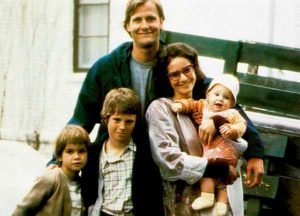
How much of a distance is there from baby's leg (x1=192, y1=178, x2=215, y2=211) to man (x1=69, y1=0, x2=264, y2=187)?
390 mm

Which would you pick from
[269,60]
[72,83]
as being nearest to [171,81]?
[269,60]

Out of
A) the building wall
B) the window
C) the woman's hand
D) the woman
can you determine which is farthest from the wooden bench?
the window

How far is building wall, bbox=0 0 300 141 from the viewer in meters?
7.95

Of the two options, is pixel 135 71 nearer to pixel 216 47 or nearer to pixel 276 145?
pixel 276 145

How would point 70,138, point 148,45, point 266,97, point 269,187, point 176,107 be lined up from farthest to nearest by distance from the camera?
point 266,97
point 269,187
point 148,45
point 70,138
point 176,107

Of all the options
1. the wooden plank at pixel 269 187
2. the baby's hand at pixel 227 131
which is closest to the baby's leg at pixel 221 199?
the baby's hand at pixel 227 131

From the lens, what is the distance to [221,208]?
3.12 m

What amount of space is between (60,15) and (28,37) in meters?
0.67

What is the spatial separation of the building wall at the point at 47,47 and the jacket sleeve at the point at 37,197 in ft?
16.7

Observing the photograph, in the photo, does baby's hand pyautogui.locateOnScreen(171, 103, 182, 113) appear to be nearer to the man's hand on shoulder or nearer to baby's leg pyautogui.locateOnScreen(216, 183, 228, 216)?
baby's leg pyautogui.locateOnScreen(216, 183, 228, 216)

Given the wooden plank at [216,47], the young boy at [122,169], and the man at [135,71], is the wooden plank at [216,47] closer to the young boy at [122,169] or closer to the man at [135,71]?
the man at [135,71]

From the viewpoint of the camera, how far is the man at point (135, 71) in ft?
11.2

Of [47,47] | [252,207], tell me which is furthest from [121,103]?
[47,47]

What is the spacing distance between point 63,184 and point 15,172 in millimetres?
2384
